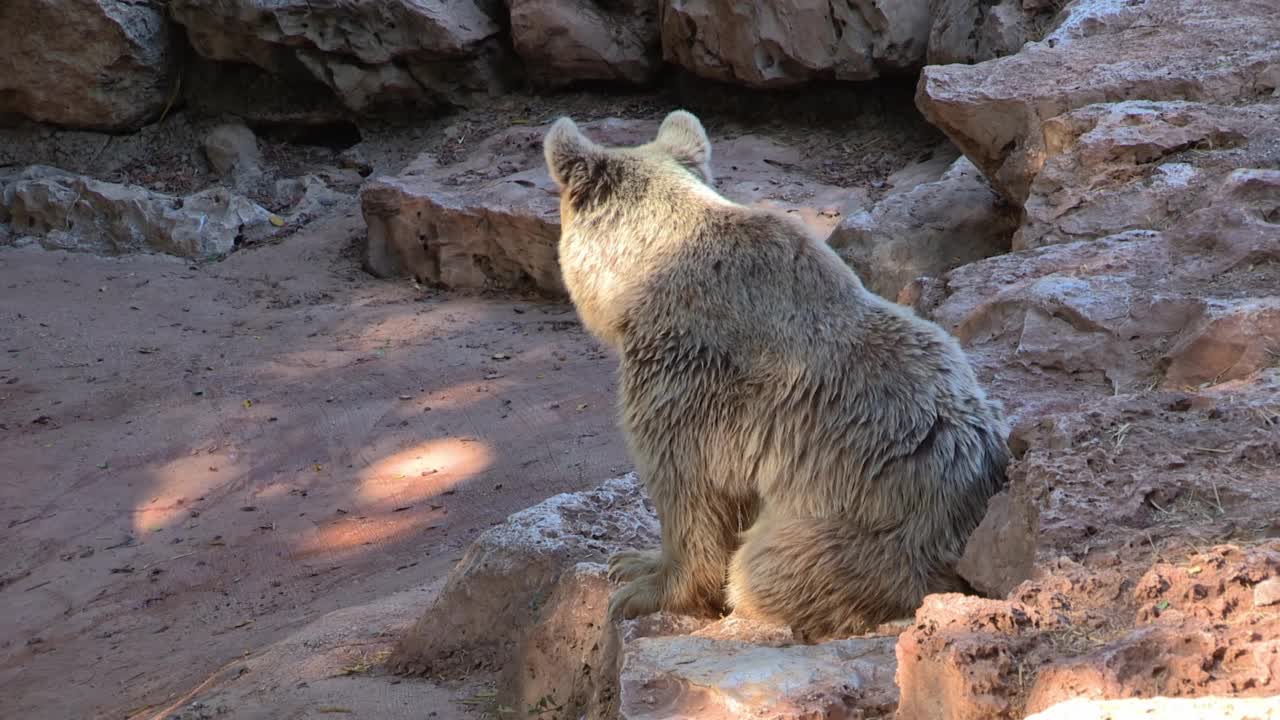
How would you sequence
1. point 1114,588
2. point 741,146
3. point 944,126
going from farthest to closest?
point 741,146, point 944,126, point 1114,588

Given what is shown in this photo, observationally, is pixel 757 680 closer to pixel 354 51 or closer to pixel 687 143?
pixel 687 143

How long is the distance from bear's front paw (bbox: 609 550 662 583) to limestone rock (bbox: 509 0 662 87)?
932cm

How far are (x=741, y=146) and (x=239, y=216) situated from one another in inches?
202

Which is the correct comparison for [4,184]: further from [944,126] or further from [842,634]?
[842,634]

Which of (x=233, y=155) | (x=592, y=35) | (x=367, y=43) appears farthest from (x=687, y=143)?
(x=233, y=155)

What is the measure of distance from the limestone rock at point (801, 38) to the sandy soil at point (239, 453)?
11.0 feet

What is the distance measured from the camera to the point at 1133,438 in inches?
123

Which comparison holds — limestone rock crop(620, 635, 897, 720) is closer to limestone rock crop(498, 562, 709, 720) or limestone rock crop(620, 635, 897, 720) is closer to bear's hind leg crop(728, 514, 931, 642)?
bear's hind leg crop(728, 514, 931, 642)

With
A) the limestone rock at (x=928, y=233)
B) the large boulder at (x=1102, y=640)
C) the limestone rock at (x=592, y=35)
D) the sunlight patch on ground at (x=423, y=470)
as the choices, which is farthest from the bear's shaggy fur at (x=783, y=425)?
the limestone rock at (x=592, y=35)

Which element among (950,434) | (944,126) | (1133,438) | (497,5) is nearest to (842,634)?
(950,434)

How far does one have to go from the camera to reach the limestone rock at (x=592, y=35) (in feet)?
41.5

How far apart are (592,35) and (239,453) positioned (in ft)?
21.6

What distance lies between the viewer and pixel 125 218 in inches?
479

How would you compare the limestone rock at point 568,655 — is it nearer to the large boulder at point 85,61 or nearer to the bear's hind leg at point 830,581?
the bear's hind leg at point 830,581
